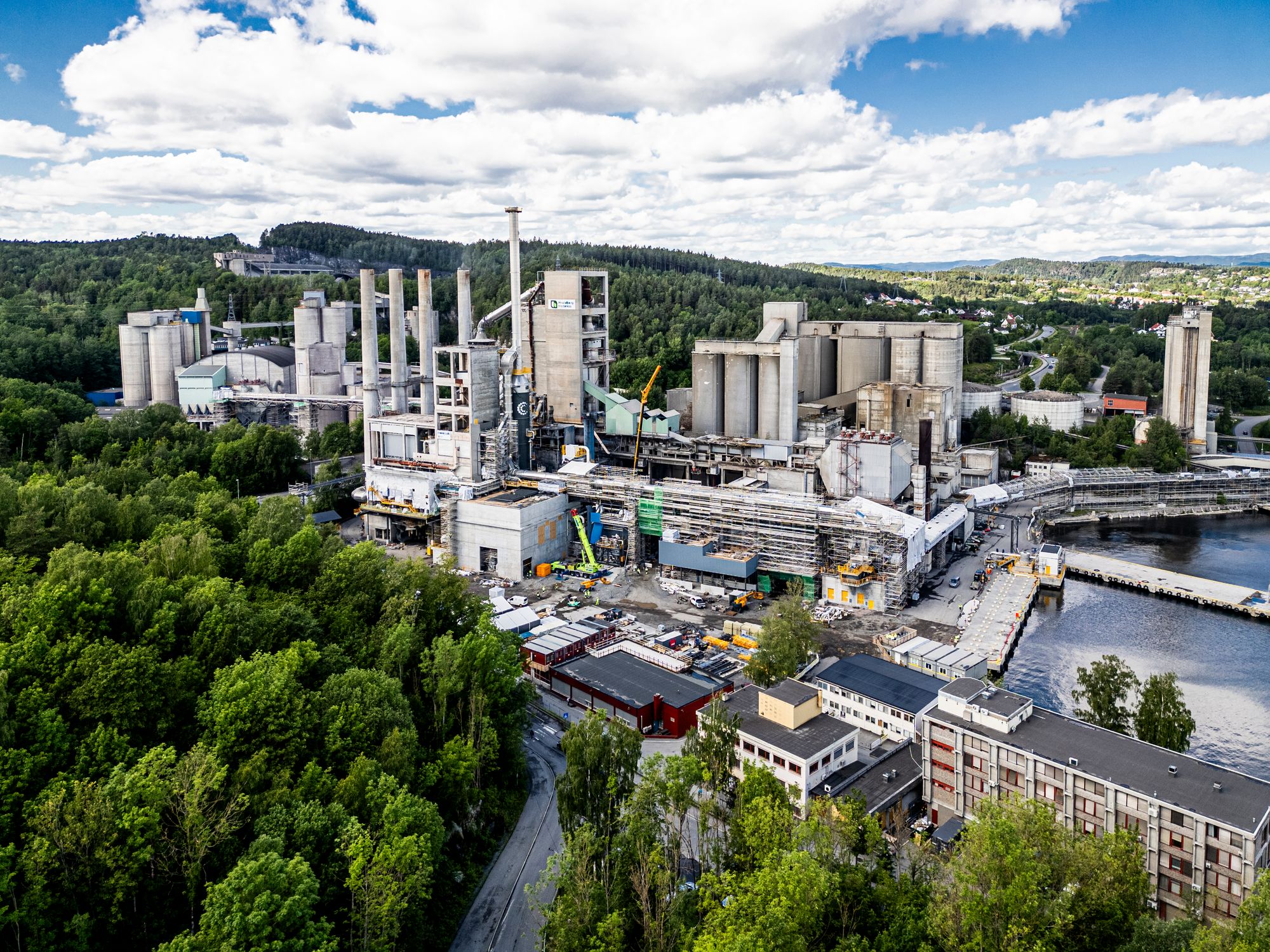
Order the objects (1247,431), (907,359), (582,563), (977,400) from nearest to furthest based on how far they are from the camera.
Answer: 1. (582,563)
2. (907,359)
3. (977,400)
4. (1247,431)

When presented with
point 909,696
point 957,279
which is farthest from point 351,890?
point 957,279

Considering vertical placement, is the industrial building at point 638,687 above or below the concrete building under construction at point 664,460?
below

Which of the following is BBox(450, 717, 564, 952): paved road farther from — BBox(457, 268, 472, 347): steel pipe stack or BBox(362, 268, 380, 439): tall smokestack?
BBox(457, 268, 472, 347): steel pipe stack

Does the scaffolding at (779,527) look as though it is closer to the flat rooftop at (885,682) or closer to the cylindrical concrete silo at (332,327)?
the flat rooftop at (885,682)

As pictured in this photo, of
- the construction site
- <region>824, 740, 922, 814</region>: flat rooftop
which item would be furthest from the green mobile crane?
<region>824, 740, 922, 814</region>: flat rooftop

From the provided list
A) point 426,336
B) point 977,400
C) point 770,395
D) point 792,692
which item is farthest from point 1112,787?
point 977,400

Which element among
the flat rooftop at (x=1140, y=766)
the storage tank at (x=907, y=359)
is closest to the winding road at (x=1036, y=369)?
the storage tank at (x=907, y=359)

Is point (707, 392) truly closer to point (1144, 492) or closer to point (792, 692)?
point (1144, 492)
